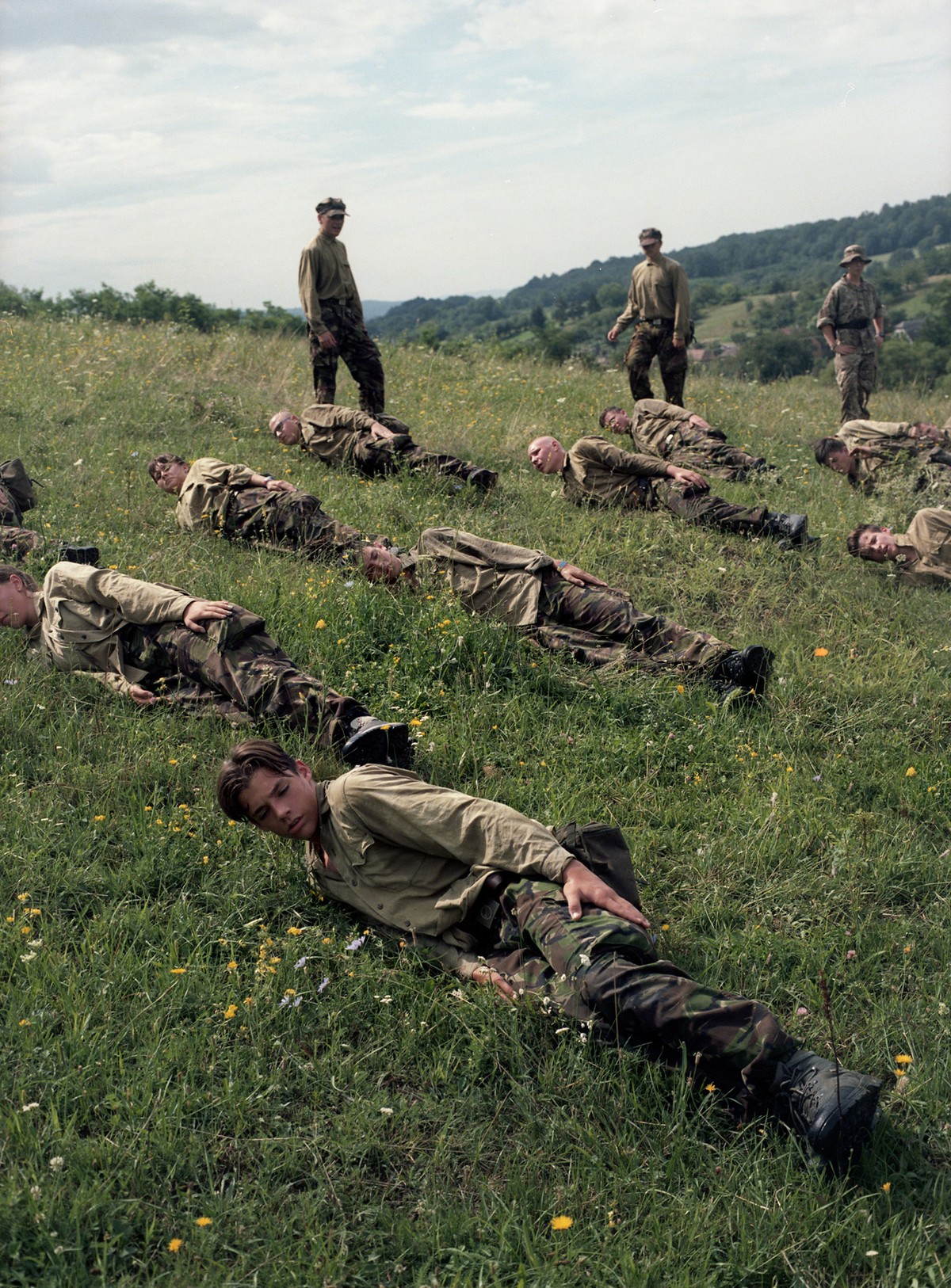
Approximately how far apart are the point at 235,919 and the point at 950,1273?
2509 mm

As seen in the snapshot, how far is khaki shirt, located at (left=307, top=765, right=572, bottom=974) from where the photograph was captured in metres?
3.43

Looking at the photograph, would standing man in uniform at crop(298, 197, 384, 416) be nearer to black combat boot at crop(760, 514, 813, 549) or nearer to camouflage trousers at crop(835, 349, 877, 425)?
black combat boot at crop(760, 514, 813, 549)

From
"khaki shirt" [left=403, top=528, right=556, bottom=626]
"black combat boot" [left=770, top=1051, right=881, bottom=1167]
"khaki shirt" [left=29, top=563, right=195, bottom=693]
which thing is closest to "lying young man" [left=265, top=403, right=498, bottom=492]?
"khaki shirt" [left=403, top=528, right=556, bottom=626]

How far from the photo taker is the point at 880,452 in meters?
9.14

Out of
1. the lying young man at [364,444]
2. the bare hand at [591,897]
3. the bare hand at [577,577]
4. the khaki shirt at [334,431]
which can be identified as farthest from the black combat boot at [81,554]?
the bare hand at [591,897]

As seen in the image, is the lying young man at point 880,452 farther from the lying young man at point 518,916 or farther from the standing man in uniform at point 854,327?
the lying young man at point 518,916

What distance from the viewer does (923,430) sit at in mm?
9406

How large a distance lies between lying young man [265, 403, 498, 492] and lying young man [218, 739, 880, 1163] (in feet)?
15.6

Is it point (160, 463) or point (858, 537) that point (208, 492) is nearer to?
point (160, 463)

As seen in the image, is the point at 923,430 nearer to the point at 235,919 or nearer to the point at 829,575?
the point at 829,575

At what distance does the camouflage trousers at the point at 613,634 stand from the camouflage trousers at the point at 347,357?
15.1ft

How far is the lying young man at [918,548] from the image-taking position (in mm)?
6871

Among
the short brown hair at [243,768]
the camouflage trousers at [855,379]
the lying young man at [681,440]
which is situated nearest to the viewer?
the short brown hair at [243,768]

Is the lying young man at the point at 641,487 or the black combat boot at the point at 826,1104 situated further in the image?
the lying young man at the point at 641,487
